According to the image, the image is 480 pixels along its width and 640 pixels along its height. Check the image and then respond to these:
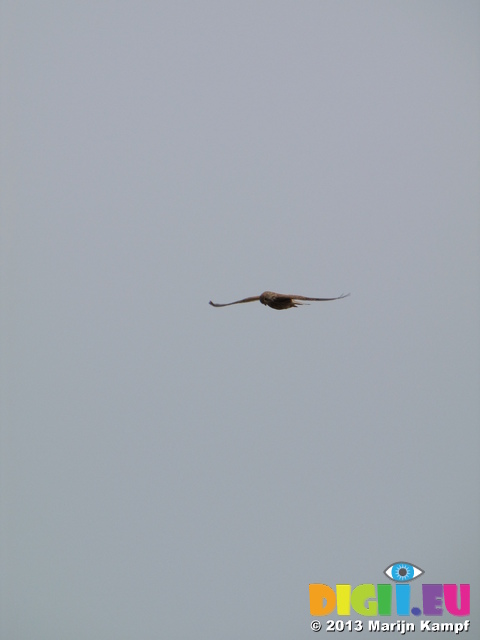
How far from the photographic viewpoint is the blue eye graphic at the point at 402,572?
1718 inches

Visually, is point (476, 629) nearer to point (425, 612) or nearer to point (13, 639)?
point (13, 639)

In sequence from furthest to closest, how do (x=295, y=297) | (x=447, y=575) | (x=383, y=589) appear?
1. (x=447, y=575)
2. (x=383, y=589)
3. (x=295, y=297)

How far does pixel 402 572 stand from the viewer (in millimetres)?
44906

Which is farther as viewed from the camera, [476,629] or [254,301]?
[476,629]

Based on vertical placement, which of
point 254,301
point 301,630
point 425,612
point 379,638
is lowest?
point 379,638

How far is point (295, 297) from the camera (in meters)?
28.2

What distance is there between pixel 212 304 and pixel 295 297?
1999mm

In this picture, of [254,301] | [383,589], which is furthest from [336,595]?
[254,301]

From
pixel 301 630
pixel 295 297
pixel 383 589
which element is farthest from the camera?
pixel 301 630

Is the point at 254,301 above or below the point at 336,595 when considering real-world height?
above

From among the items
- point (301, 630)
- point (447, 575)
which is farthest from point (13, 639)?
point (447, 575)

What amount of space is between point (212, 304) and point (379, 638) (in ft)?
277

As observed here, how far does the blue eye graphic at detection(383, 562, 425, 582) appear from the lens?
1718 inches

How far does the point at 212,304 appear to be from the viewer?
28.7 m
